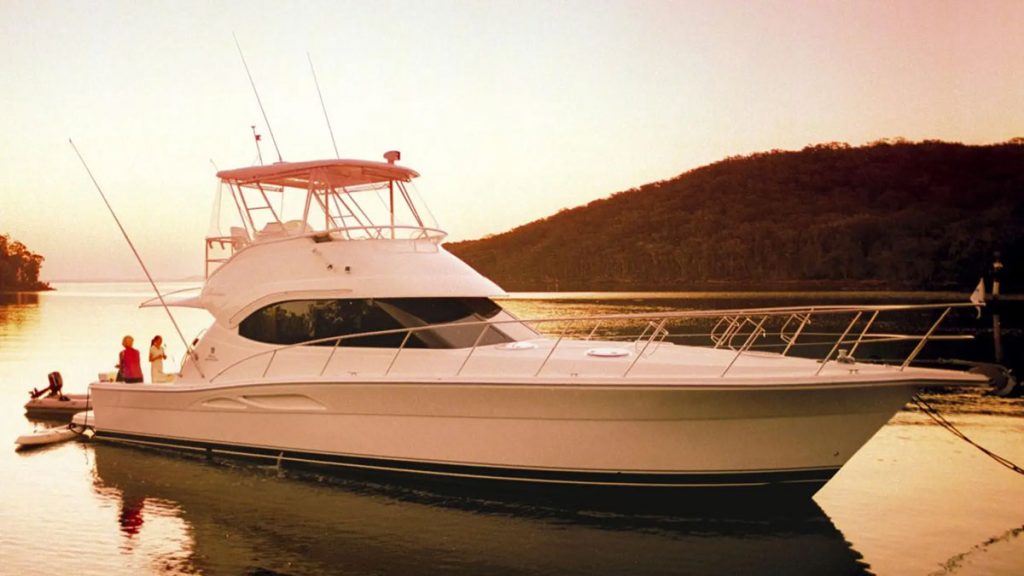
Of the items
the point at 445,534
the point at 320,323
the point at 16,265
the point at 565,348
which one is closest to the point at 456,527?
the point at 445,534

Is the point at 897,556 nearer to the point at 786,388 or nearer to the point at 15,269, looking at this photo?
the point at 786,388

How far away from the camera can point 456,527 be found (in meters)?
7.96

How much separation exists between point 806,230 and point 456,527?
316 ft

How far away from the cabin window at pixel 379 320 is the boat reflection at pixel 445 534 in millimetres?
1814

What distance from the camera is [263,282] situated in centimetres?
1034

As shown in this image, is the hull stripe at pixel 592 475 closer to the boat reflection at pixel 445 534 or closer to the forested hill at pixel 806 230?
the boat reflection at pixel 445 534

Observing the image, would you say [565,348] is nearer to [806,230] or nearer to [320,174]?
[320,174]

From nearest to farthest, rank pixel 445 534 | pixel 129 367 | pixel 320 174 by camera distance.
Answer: pixel 445 534 → pixel 320 174 → pixel 129 367

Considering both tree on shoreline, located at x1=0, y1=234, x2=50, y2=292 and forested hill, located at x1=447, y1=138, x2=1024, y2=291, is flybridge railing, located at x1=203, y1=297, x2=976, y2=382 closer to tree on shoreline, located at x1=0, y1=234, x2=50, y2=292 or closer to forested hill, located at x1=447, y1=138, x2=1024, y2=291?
forested hill, located at x1=447, y1=138, x2=1024, y2=291

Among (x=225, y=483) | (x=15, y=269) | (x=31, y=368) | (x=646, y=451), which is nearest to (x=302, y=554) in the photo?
(x=225, y=483)

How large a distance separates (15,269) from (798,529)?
162 metres

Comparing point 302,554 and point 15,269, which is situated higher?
point 15,269

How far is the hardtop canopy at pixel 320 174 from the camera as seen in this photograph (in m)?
10.5

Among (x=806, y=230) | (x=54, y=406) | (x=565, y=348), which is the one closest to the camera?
(x=565, y=348)
